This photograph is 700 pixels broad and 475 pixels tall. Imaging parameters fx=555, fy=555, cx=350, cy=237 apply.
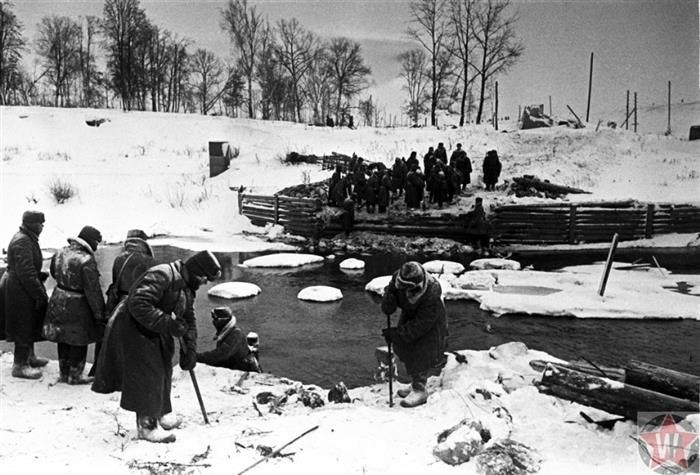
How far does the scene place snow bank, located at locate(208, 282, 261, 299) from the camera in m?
11.8

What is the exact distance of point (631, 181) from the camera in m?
23.2

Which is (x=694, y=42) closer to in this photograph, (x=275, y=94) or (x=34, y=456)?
(x=34, y=456)

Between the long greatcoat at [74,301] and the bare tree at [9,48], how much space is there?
2051 cm

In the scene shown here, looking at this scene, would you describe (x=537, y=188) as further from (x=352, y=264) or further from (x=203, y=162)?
(x=203, y=162)

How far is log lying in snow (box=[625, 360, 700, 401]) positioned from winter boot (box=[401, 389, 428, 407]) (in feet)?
6.40

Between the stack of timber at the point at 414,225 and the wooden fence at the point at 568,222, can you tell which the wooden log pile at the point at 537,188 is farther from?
the stack of timber at the point at 414,225

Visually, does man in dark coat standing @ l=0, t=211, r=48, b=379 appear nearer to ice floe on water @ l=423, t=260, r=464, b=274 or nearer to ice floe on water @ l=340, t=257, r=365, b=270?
ice floe on water @ l=340, t=257, r=365, b=270

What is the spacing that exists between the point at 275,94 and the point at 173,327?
138 feet

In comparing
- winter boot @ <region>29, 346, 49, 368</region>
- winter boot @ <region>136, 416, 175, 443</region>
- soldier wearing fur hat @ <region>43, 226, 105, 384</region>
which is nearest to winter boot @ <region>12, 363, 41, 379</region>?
winter boot @ <region>29, 346, 49, 368</region>

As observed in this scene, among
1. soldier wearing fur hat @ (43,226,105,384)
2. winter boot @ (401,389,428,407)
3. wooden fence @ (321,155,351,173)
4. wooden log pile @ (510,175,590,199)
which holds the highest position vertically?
wooden fence @ (321,155,351,173)

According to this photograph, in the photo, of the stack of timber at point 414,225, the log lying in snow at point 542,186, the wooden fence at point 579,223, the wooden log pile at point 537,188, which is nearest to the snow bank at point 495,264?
the stack of timber at point 414,225

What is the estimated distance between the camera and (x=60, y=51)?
43625mm

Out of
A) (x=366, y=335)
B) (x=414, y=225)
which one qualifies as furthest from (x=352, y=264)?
(x=366, y=335)

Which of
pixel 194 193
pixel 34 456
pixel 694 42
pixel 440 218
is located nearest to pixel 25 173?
pixel 194 193
